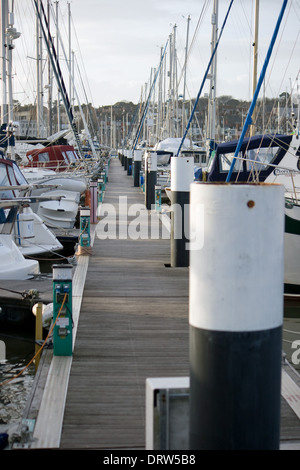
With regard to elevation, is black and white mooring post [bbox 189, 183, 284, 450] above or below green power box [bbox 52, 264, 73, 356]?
above

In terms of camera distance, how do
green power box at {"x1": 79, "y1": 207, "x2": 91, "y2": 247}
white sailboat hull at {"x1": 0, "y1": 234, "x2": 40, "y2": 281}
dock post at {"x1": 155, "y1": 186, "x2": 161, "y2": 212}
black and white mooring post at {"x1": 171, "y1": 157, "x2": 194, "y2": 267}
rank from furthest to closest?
dock post at {"x1": 155, "y1": 186, "x2": 161, "y2": 212} < green power box at {"x1": 79, "y1": 207, "x2": 91, "y2": 247} < black and white mooring post at {"x1": 171, "y1": 157, "x2": 194, "y2": 267} < white sailboat hull at {"x1": 0, "y1": 234, "x2": 40, "y2": 281}

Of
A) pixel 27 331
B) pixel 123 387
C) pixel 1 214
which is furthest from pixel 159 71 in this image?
pixel 123 387

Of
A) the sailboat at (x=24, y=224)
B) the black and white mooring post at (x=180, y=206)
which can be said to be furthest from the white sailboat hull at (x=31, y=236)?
the black and white mooring post at (x=180, y=206)

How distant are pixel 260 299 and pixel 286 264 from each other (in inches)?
411

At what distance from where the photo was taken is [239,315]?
396 cm

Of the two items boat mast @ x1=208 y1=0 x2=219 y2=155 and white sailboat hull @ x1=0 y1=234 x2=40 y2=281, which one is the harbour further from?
boat mast @ x1=208 y1=0 x2=219 y2=155

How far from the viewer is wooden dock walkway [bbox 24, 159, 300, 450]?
5.98 m

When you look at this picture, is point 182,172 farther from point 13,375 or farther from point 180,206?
point 13,375

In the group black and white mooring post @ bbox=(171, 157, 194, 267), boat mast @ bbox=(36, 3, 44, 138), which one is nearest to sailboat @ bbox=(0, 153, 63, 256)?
black and white mooring post @ bbox=(171, 157, 194, 267)

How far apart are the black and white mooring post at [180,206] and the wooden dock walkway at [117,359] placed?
386 millimetres

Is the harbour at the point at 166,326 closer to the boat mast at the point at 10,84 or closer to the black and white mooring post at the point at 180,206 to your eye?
the black and white mooring post at the point at 180,206

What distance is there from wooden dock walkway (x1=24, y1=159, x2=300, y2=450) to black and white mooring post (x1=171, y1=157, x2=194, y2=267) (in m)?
0.39

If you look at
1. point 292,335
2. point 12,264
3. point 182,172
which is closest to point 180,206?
point 182,172

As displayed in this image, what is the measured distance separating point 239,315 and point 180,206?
964 centimetres
